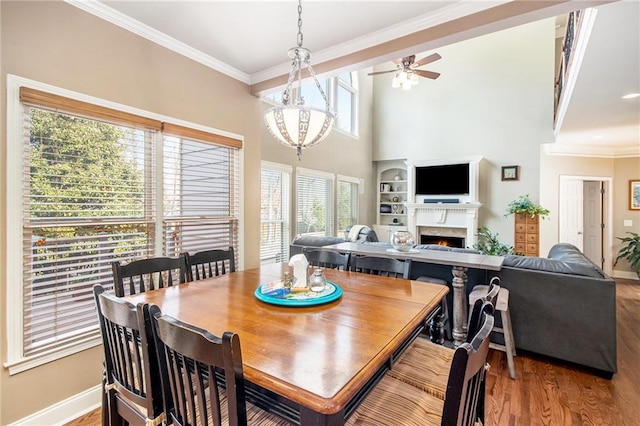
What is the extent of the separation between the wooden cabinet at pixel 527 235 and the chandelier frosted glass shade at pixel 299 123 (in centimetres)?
591

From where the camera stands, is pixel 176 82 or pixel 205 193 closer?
pixel 176 82

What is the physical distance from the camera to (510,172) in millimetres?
6504

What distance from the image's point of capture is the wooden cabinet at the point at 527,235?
615cm

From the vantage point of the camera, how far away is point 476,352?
865 mm

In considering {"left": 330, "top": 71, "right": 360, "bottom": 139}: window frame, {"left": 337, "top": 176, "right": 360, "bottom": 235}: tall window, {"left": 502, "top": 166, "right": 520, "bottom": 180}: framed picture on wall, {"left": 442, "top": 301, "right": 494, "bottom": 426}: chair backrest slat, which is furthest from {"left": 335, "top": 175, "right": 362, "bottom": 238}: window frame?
{"left": 442, "top": 301, "right": 494, "bottom": 426}: chair backrest slat

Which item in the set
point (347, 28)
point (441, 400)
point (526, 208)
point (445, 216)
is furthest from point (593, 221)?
point (441, 400)

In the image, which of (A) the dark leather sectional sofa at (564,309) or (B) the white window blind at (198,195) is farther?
(B) the white window blind at (198,195)

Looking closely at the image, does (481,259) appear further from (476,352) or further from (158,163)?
(158,163)

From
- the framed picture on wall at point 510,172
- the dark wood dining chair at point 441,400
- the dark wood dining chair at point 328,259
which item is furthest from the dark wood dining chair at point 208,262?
the framed picture on wall at point 510,172

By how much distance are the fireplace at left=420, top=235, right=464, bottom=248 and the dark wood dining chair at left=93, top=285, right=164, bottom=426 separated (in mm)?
6855

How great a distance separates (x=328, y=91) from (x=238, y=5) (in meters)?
4.31

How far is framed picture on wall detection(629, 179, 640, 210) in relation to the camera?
598 cm

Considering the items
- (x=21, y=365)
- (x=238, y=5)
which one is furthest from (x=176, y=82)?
(x=21, y=365)

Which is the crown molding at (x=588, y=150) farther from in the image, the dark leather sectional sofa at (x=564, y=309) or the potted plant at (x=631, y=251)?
the dark leather sectional sofa at (x=564, y=309)
